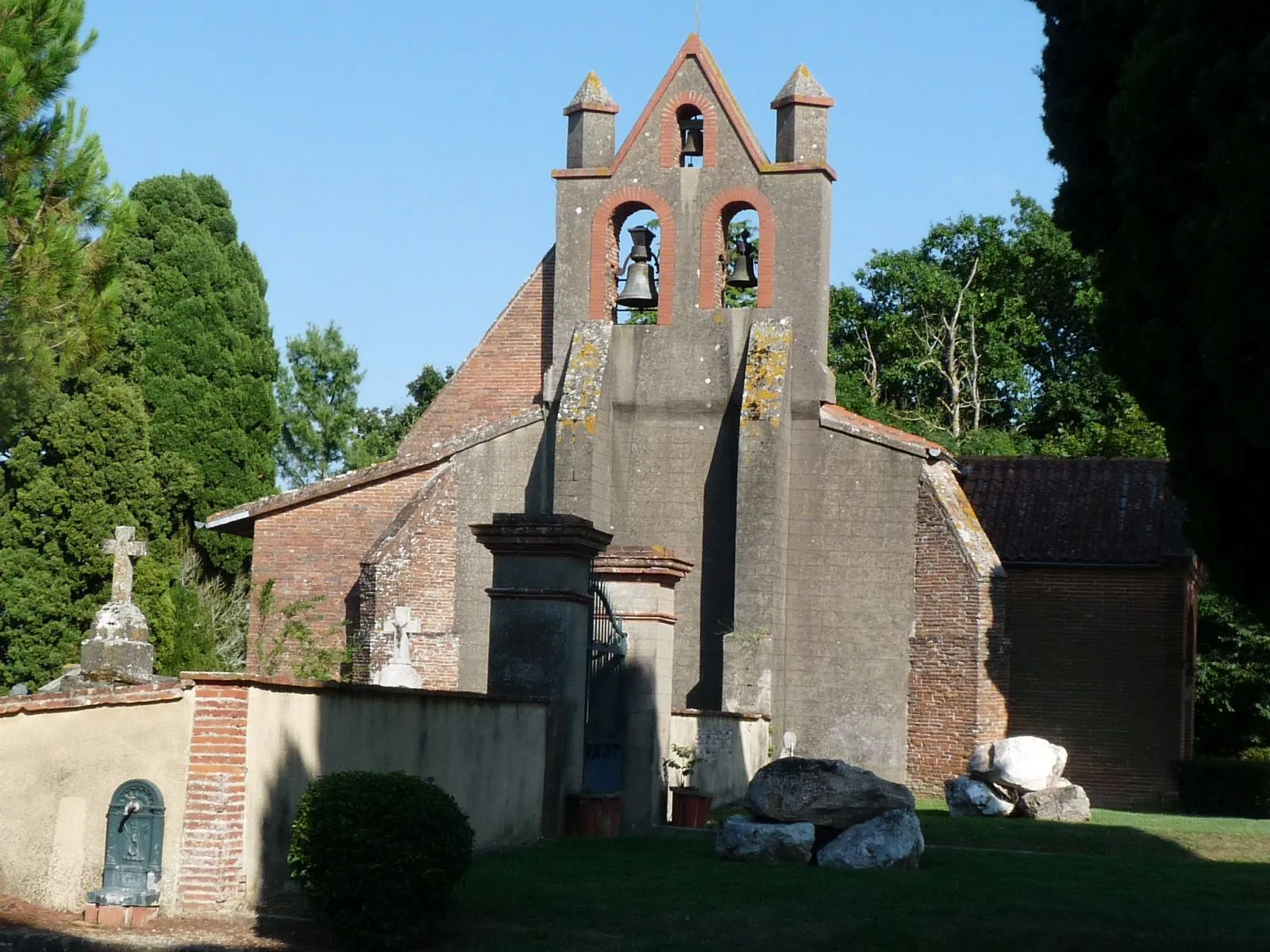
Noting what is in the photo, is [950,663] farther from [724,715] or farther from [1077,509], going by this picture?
[1077,509]

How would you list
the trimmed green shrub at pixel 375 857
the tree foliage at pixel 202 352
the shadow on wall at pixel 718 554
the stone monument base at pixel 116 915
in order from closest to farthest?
the trimmed green shrub at pixel 375 857 < the stone monument base at pixel 116 915 < the shadow on wall at pixel 718 554 < the tree foliage at pixel 202 352

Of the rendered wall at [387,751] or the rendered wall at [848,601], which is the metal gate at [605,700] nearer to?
the rendered wall at [387,751]

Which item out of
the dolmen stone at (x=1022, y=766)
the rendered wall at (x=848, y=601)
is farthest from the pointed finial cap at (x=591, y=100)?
the dolmen stone at (x=1022, y=766)

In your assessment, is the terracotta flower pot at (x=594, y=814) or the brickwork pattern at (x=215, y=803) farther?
the terracotta flower pot at (x=594, y=814)

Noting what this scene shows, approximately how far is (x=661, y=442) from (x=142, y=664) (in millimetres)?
9262

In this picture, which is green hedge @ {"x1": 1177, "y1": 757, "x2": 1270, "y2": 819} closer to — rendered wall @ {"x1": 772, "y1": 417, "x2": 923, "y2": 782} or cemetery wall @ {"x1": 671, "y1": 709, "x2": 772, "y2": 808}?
rendered wall @ {"x1": 772, "y1": 417, "x2": 923, "y2": 782}

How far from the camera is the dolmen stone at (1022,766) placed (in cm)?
1933

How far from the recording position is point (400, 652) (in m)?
22.8

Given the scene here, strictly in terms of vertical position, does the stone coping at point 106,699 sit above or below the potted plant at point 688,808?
above

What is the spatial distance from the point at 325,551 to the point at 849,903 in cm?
1578

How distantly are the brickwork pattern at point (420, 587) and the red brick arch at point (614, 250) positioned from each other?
3.56m

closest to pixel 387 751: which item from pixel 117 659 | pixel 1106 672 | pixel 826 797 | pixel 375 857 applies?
pixel 375 857

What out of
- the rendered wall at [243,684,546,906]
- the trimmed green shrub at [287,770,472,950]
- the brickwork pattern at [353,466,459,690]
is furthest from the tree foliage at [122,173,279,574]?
the trimmed green shrub at [287,770,472,950]

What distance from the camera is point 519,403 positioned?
27.0 m
